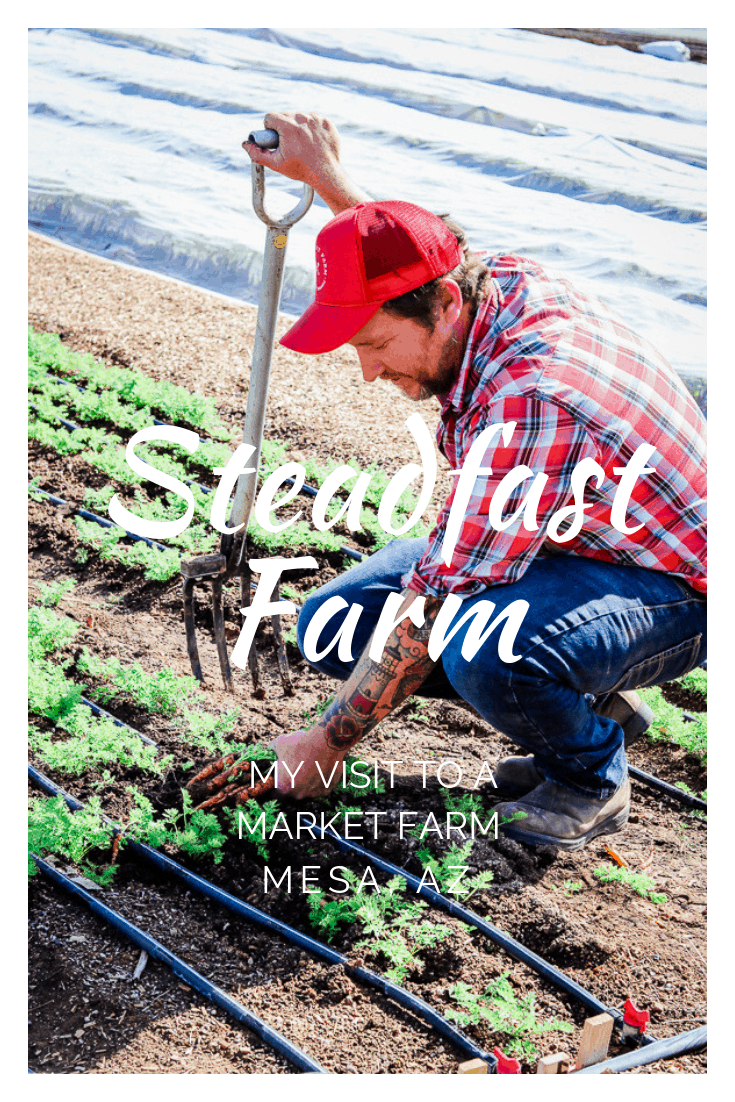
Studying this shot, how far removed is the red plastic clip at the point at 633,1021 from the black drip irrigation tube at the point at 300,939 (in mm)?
270

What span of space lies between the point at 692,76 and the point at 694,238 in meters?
0.99

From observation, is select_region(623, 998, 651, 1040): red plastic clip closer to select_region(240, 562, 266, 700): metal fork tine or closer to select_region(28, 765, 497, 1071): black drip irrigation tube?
select_region(28, 765, 497, 1071): black drip irrigation tube

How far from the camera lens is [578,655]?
6.62 feet

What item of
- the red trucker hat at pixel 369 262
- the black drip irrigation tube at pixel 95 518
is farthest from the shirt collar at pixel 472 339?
the black drip irrigation tube at pixel 95 518

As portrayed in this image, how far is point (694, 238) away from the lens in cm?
345

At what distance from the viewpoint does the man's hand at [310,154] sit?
7.51ft

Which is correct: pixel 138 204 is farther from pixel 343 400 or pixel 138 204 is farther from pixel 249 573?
pixel 249 573

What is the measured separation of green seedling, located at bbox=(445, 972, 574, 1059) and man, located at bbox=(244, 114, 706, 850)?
419 mm

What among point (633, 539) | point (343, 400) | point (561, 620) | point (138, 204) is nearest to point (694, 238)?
point (343, 400)

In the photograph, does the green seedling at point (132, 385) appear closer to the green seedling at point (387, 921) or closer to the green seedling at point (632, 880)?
the green seedling at point (387, 921)

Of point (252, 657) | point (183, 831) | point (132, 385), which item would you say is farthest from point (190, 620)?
point (132, 385)

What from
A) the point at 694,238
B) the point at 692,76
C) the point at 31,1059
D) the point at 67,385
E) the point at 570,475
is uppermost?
the point at 692,76

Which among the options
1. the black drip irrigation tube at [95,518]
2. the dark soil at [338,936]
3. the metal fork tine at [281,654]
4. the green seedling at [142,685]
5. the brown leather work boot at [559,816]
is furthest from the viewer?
the black drip irrigation tube at [95,518]

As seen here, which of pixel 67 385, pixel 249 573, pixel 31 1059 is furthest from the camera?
pixel 67 385
